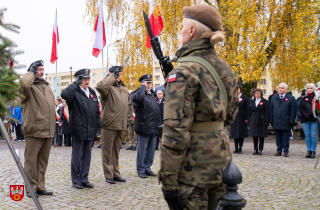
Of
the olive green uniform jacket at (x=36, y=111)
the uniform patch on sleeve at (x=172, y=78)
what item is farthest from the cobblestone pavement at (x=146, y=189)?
the uniform patch on sleeve at (x=172, y=78)

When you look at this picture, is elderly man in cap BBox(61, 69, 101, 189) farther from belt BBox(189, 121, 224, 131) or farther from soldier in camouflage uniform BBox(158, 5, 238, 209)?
belt BBox(189, 121, 224, 131)

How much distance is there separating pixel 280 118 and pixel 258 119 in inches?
29.7

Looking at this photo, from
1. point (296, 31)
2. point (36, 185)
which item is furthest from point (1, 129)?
point (296, 31)

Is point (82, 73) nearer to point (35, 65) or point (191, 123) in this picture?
point (35, 65)

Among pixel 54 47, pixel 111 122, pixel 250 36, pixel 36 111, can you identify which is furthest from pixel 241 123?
pixel 54 47

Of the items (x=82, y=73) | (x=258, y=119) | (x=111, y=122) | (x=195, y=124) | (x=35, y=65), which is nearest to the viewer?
(x=195, y=124)

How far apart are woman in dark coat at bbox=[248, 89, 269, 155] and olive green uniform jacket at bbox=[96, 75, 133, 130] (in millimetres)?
5220

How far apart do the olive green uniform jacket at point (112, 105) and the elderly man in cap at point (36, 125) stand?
118 cm

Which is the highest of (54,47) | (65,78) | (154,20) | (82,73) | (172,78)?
(65,78)

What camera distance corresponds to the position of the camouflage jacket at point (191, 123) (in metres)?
2.17

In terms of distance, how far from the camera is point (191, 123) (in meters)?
2.21

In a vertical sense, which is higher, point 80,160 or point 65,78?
point 65,78

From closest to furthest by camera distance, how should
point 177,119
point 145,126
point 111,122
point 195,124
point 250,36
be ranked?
point 177,119 < point 195,124 < point 111,122 < point 145,126 < point 250,36

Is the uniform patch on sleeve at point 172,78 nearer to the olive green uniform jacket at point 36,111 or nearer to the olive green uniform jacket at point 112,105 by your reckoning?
the olive green uniform jacket at point 36,111
